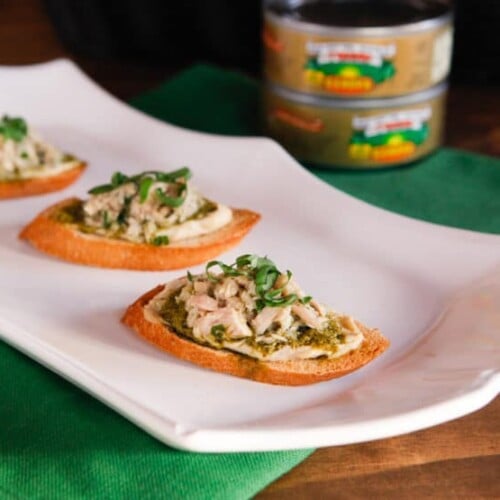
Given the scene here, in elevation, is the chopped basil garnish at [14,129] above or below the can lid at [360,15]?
below

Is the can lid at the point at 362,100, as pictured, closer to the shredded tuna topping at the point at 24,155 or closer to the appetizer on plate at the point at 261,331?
the shredded tuna topping at the point at 24,155

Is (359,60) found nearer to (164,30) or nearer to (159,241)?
(159,241)

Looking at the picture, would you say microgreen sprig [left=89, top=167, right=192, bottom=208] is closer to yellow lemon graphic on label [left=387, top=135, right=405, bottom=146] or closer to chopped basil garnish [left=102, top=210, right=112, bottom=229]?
chopped basil garnish [left=102, top=210, right=112, bottom=229]

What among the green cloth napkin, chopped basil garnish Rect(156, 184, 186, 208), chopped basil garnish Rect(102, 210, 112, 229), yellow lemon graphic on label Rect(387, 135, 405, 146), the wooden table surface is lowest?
the wooden table surface

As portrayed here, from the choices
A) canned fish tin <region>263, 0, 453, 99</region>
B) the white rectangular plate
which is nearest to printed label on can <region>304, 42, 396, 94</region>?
canned fish tin <region>263, 0, 453, 99</region>

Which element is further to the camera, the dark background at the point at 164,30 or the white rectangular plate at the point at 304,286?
the dark background at the point at 164,30

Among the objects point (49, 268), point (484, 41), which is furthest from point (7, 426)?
point (484, 41)

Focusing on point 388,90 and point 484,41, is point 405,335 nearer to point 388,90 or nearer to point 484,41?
point 388,90

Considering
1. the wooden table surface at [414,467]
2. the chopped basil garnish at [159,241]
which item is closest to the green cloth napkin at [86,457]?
the wooden table surface at [414,467]
